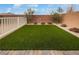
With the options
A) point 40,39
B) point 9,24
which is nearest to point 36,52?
point 40,39

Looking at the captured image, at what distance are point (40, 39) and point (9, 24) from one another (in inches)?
14.4

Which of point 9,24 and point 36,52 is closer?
point 36,52

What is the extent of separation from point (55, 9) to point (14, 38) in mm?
520

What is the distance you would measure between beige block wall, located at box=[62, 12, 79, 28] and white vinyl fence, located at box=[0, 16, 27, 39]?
0.43 m

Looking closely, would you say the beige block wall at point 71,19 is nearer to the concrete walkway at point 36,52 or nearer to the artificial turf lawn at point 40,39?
the artificial turf lawn at point 40,39

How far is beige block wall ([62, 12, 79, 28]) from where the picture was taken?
1.94 meters

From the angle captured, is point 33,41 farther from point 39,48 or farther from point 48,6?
point 48,6

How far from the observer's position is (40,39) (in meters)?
1.95

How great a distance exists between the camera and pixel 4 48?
6.28 feet

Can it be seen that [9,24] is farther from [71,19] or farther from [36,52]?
[71,19]

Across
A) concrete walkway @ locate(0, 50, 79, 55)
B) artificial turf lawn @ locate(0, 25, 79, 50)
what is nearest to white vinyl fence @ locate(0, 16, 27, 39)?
artificial turf lawn @ locate(0, 25, 79, 50)

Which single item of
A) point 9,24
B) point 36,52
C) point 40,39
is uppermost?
point 9,24
